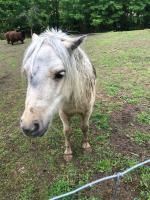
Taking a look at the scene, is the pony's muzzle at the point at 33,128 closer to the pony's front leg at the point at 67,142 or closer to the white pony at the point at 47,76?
the white pony at the point at 47,76

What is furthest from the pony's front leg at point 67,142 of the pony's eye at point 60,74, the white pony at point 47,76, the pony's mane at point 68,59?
the pony's eye at point 60,74

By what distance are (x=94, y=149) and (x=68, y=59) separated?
5.16ft

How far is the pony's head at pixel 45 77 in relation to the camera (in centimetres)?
218

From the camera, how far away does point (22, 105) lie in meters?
5.08

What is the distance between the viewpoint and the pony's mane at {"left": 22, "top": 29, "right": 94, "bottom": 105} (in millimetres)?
2385

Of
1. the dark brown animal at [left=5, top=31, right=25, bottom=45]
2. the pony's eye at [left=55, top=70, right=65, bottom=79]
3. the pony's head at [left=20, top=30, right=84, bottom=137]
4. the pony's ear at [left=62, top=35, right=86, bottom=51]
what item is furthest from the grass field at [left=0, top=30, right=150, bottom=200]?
the dark brown animal at [left=5, top=31, right=25, bottom=45]

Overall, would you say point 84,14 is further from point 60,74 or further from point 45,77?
point 45,77

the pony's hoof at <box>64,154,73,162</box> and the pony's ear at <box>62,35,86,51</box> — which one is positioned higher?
the pony's ear at <box>62,35,86,51</box>

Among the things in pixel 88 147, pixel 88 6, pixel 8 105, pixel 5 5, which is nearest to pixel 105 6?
pixel 88 6

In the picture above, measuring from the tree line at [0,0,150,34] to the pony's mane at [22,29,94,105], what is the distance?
14.0m

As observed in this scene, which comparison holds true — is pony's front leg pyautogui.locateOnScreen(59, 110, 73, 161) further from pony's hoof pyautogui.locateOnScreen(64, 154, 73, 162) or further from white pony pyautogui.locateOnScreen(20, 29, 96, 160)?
white pony pyautogui.locateOnScreen(20, 29, 96, 160)

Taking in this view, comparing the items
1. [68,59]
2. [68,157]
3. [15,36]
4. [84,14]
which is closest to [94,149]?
[68,157]

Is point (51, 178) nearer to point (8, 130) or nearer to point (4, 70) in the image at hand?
point (8, 130)

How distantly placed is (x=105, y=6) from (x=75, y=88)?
14933mm
